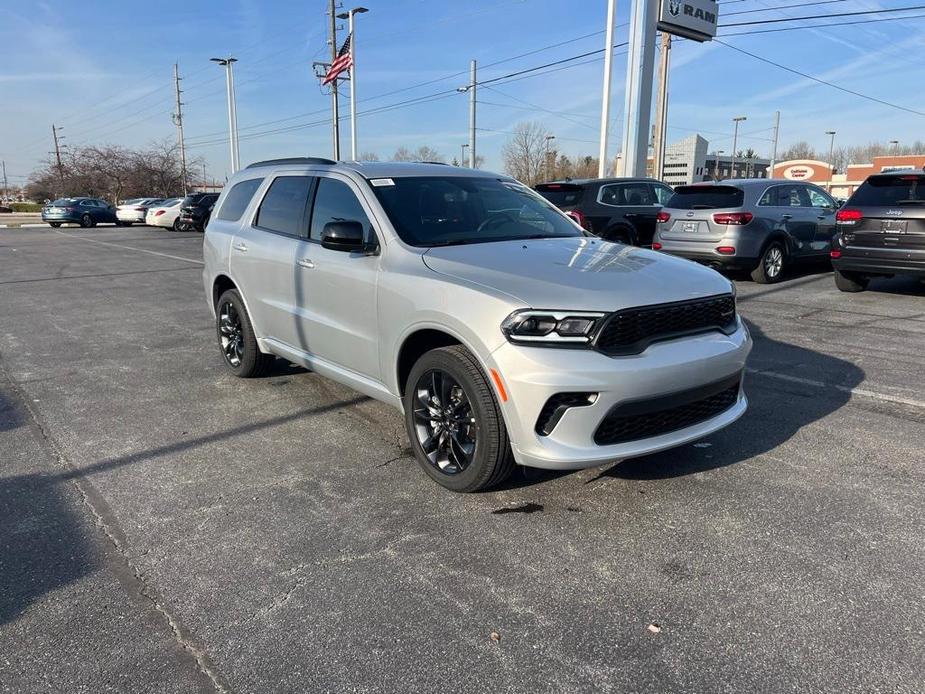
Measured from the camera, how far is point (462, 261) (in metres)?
3.74

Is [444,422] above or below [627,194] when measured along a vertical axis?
below

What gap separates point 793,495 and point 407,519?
2.03 meters

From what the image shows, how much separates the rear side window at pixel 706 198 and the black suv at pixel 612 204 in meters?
1.38

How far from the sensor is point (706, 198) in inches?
428

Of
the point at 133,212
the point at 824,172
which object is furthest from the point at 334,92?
the point at 824,172

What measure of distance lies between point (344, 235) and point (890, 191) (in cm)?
839

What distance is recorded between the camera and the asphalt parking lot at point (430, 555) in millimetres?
2369

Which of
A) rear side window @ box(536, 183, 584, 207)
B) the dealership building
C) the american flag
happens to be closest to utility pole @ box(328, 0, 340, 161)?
the american flag

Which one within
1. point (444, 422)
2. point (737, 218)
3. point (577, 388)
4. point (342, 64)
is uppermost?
point (342, 64)

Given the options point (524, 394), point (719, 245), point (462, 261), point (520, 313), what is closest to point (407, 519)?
point (524, 394)

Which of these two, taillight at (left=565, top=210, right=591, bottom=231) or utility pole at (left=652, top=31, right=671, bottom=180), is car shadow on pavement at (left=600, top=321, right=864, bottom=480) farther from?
utility pole at (left=652, top=31, right=671, bottom=180)

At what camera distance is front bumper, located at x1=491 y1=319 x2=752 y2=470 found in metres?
3.10

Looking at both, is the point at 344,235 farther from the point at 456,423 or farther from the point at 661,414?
the point at 661,414

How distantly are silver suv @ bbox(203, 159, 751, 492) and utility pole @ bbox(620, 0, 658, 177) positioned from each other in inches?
605
